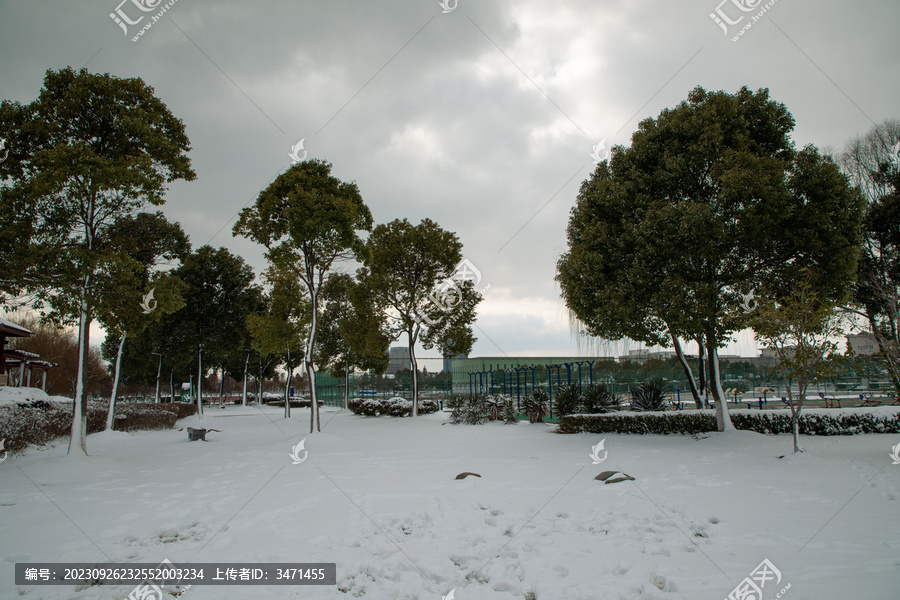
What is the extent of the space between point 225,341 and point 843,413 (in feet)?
107

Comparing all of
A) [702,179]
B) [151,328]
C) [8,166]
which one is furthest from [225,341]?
[702,179]

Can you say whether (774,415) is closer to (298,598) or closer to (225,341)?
(298,598)

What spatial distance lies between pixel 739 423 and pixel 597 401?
5.27 metres

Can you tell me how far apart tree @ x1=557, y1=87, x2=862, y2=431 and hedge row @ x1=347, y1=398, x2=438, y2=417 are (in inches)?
615

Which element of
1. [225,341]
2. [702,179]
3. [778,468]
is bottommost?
[778,468]

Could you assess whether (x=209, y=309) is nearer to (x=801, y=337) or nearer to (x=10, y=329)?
(x=10, y=329)

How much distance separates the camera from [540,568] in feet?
15.1

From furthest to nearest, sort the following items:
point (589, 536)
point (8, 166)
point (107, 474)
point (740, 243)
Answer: point (740, 243) → point (8, 166) → point (107, 474) → point (589, 536)

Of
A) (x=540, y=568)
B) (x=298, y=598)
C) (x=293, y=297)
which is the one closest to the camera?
(x=298, y=598)

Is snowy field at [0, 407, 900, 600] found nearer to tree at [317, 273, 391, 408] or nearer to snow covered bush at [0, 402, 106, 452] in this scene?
snow covered bush at [0, 402, 106, 452]

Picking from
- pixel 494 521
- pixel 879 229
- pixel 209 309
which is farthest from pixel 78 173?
pixel 879 229

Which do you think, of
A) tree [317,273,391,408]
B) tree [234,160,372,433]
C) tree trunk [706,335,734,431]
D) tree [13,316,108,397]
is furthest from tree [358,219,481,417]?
tree [13,316,108,397]

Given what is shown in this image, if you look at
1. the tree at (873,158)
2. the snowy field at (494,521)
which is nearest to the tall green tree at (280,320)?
the snowy field at (494,521)

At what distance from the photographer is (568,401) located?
64.2 ft
